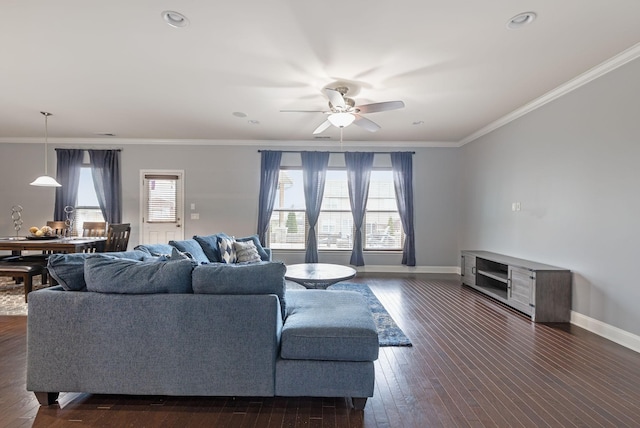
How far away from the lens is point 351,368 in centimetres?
181

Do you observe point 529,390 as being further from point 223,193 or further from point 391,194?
point 223,193

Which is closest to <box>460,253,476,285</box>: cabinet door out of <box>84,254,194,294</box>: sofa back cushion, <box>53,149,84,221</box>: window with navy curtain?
<box>84,254,194,294</box>: sofa back cushion

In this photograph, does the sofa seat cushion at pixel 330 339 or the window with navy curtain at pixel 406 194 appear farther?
the window with navy curtain at pixel 406 194

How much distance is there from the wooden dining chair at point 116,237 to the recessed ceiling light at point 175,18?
348 cm

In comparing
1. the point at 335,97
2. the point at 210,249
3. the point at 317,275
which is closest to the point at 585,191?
the point at 335,97

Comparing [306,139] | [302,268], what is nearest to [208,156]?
[306,139]

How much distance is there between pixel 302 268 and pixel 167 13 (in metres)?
2.92

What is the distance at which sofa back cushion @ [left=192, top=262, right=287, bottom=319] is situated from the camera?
184 centimetres

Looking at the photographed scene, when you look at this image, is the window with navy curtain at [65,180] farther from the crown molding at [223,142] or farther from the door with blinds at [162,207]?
the door with blinds at [162,207]

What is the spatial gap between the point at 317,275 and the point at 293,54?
2363 millimetres

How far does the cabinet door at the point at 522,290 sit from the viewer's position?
3.51 metres

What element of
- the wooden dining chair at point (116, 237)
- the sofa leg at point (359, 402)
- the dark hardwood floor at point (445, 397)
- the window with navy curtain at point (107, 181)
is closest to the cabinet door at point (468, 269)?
the dark hardwood floor at point (445, 397)

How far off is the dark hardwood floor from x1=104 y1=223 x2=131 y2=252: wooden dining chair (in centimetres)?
166

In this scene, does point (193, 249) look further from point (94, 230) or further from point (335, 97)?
point (94, 230)
